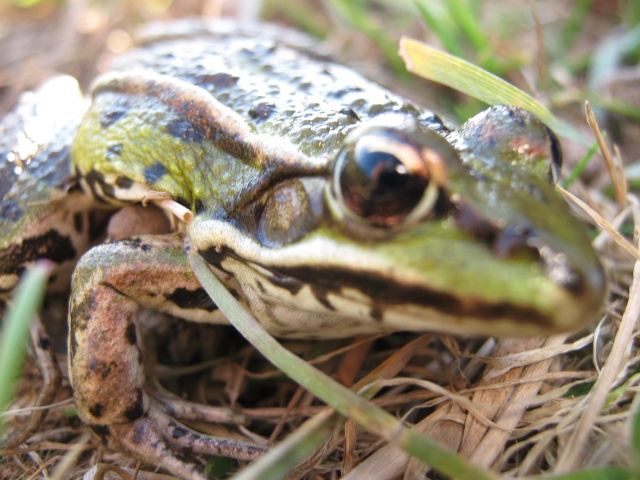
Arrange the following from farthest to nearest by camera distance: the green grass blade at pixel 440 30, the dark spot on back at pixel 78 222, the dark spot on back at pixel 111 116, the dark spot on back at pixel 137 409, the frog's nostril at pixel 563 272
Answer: the green grass blade at pixel 440 30, the dark spot on back at pixel 78 222, the dark spot on back at pixel 111 116, the dark spot on back at pixel 137 409, the frog's nostril at pixel 563 272

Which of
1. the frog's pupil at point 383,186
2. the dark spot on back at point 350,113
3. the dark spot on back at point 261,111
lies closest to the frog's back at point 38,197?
the dark spot on back at point 261,111

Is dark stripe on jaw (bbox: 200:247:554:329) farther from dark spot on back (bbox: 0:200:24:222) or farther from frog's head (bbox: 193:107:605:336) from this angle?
dark spot on back (bbox: 0:200:24:222)

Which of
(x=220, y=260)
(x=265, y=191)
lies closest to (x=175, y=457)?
(x=220, y=260)

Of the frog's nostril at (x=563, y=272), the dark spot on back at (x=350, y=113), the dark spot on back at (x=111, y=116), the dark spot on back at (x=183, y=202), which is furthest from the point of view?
the dark spot on back at (x=111, y=116)

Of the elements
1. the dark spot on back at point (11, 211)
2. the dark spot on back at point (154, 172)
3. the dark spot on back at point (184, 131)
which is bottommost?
the dark spot on back at point (11, 211)

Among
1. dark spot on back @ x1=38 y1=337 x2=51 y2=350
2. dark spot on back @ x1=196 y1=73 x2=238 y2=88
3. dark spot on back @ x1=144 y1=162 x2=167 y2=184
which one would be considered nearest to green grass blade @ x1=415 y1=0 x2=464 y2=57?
dark spot on back @ x1=196 y1=73 x2=238 y2=88

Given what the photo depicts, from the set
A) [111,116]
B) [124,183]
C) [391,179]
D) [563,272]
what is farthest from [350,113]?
[111,116]

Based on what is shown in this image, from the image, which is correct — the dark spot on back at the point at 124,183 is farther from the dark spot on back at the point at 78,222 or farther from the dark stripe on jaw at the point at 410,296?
the dark stripe on jaw at the point at 410,296
